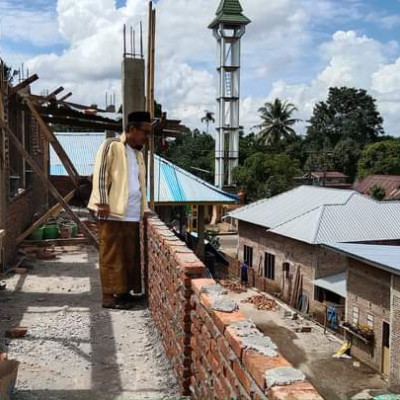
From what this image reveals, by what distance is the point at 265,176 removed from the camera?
39531 mm

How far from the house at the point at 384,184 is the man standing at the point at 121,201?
35717mm

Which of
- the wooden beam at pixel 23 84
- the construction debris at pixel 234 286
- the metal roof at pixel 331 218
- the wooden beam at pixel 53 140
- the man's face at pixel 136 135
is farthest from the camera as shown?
the construction debris at pixel 234 286

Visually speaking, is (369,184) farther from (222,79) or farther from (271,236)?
(271,236)

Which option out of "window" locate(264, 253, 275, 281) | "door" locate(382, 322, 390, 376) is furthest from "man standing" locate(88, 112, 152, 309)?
"window" locate(264, 253, 275, 281)

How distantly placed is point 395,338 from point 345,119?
1826 inches

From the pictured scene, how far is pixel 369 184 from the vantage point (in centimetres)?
4569

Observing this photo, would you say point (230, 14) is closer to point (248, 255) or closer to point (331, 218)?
point (248, 255)

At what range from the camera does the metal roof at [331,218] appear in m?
20.9

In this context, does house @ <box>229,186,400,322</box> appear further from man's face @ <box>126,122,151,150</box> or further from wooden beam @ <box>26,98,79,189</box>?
man's face @ <box>126,122,151,150</box>

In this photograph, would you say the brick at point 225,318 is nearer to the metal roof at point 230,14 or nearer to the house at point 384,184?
the house at point 384,184

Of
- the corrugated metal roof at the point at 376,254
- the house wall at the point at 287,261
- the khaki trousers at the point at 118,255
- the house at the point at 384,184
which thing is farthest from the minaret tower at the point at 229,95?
A: the khaki trousers at the point at 118,255

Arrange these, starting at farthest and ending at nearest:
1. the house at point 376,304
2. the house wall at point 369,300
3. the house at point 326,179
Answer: the house at point 326,179, the house wall at point 369,300, the house at point 376,304

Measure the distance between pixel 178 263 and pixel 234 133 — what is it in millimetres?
→ 42921

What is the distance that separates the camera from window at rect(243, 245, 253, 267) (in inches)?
1034
